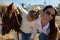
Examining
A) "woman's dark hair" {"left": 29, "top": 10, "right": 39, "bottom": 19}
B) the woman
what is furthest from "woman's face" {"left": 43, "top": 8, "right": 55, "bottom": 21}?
"woman's dark hair" {"left": 29, "top": 10, "right": 39, "bottom": 19}

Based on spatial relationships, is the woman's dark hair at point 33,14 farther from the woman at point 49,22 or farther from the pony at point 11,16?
the woman at point 49,22

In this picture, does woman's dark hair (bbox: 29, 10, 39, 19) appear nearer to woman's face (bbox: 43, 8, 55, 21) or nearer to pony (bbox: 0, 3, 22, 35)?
pony (bbox: 0, 3, 22, 35)

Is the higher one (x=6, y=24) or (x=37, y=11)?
(x=37, y=11)

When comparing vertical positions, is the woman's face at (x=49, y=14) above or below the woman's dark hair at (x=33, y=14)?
above

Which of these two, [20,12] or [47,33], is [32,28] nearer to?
[20,12]

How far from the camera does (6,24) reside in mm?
3830

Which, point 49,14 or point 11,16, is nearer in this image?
point 49,14

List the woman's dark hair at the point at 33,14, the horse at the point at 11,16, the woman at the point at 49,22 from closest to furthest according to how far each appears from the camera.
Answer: the woman at the point at 49,22, the woman's dark hair at the point at 33,14, the horse at the point at 11,16

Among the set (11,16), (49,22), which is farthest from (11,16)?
(49,22)

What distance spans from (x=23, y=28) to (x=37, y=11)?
1.71 ft

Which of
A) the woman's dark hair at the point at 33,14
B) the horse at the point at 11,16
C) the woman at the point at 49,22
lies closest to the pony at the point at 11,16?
the horse at the point at 11,16

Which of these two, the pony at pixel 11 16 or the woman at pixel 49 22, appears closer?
the woman at pixel 49 22

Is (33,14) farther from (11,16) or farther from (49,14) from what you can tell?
(49,14)

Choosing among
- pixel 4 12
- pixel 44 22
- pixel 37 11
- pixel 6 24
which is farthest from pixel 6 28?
pixel 44 22
